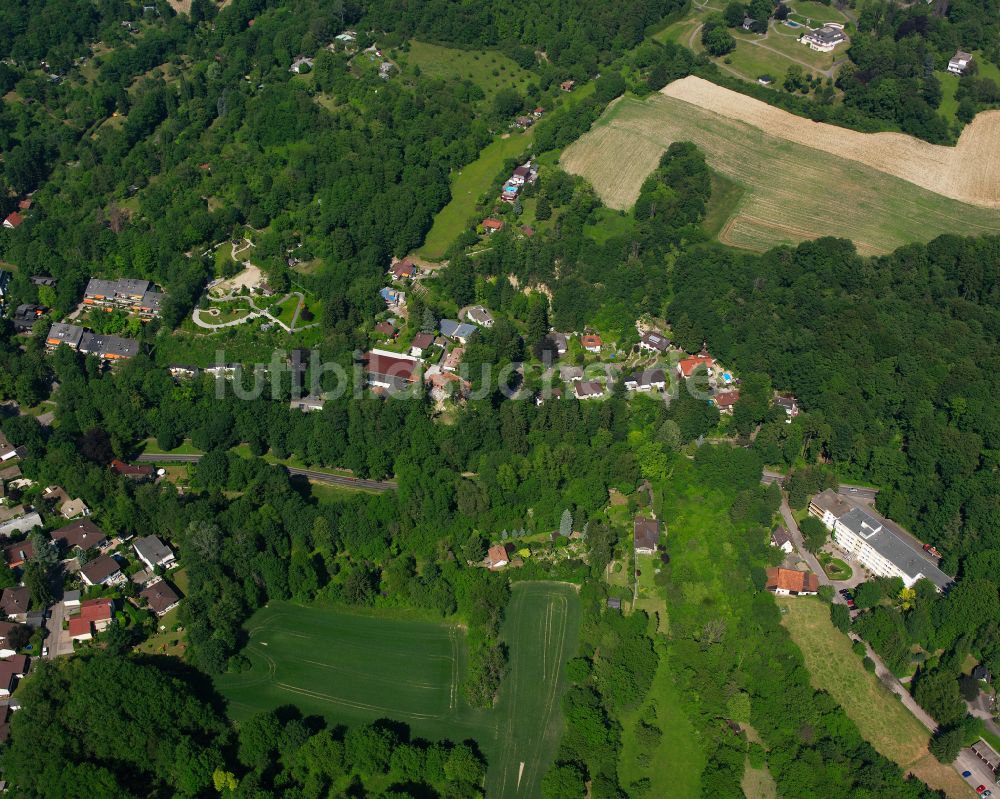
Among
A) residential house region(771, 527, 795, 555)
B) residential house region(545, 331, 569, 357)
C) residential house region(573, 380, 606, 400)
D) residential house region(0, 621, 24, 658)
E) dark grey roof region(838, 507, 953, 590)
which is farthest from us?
residential house region(545, 331, 569, 357)

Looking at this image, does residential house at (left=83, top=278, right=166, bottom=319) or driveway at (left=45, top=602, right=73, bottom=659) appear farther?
residential house at (left=83, top=278, right=166, bottom=319)

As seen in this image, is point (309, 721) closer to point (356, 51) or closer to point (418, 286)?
point (418, 286)

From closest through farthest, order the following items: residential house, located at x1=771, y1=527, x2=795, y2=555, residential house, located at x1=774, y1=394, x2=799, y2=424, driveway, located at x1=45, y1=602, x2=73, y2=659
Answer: driveway, located at x1=45, y1=602, x2=73, y2=659 < residential house, located at x1=771, y1=527, x2=795, y2=555 < residential house, located at x1=774, y1=394, x2=799, y2=424

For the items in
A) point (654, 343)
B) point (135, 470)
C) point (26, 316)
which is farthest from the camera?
point (26, 316)

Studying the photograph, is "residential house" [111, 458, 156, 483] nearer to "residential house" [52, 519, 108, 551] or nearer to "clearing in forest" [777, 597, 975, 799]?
"residential house" [52, 519, 108, 551]

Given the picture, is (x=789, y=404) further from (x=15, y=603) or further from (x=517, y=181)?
(x=15, y=603)

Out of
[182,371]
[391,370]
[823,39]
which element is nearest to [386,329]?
[391,370]

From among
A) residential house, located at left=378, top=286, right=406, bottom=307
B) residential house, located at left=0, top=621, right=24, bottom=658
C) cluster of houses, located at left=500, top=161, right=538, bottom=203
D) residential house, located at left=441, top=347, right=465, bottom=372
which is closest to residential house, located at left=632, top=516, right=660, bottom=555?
residential house, located at left=441, top=347, right=465, bottom=372
